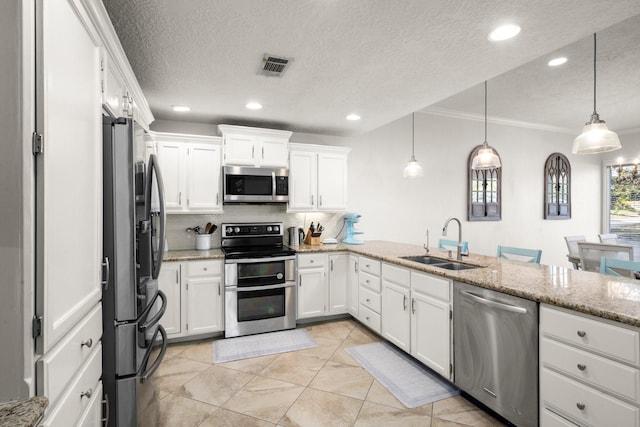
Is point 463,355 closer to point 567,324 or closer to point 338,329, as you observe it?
point 567,324

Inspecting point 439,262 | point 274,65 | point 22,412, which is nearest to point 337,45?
point 274,65

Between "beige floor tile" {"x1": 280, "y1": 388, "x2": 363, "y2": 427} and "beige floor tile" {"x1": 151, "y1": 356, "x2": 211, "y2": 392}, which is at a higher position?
"beige floor tile" {"x1": 280, "y1": 388, "x2": 363, "y2": 427}

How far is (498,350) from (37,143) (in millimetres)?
2385

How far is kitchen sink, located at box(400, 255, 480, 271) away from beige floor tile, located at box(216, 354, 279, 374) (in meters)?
1.60

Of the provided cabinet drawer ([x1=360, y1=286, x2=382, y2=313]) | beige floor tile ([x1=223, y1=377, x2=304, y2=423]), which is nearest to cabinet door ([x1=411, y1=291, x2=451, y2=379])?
cabinet drawer ([x1=360, y1=286, x2=382, y2=313])

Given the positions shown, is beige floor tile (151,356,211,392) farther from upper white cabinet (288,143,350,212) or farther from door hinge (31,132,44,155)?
door hinge (31,132,44,155)

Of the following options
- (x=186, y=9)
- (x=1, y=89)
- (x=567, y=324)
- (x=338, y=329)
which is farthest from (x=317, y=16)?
(x=338, y=329)

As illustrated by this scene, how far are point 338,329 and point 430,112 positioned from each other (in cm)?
350

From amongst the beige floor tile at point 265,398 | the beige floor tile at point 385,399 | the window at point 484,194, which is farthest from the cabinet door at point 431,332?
the window at point 484,194

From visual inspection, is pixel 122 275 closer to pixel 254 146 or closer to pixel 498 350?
pixel 498 350

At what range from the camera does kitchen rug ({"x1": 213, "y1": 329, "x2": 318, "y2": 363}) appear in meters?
3.01

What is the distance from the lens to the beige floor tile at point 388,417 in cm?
202

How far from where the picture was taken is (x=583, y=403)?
4.97 ft

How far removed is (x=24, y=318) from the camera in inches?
33.3
